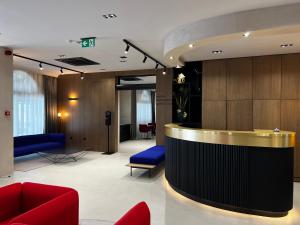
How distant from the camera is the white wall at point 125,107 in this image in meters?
12.5

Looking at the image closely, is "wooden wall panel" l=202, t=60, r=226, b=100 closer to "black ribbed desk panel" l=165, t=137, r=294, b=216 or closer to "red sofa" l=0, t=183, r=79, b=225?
"black ribbed desk panel" l=165, t=137, r=294, b=216

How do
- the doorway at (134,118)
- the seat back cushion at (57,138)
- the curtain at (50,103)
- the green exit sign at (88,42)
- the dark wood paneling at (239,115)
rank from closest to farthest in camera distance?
1. the green exit sign at (88,42)
2. the dark wood paneling at (239,115)
3. the seat back cushion at (57,138)
4. the curtain at (50,103)
5. the doorway at (134,118)

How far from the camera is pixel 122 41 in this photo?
489 centimetres

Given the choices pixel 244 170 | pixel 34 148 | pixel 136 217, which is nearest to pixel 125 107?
pixel 34 148

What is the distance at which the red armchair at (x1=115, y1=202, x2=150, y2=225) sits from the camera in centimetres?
169

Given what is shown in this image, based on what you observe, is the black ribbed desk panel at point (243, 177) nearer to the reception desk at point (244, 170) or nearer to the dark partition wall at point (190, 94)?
the reception desk at point (244, 170)

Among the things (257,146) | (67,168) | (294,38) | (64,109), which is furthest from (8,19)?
(64,109)

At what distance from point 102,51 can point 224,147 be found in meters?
3.82

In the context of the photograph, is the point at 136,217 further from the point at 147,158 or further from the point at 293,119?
the point at 293,119

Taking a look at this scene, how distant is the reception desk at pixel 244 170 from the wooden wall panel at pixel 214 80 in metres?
2.73

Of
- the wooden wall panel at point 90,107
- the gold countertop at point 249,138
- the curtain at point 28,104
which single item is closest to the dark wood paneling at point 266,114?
the gold countertop at point 249,138

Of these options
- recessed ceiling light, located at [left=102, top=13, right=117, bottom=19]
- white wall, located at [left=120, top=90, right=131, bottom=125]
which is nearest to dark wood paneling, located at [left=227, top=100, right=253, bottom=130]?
recessed ceiling light, located at [left=102, top=13, right=117, bottom=19]

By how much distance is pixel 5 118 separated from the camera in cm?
551

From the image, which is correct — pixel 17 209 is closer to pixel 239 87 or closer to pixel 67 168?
pixel 67 168
